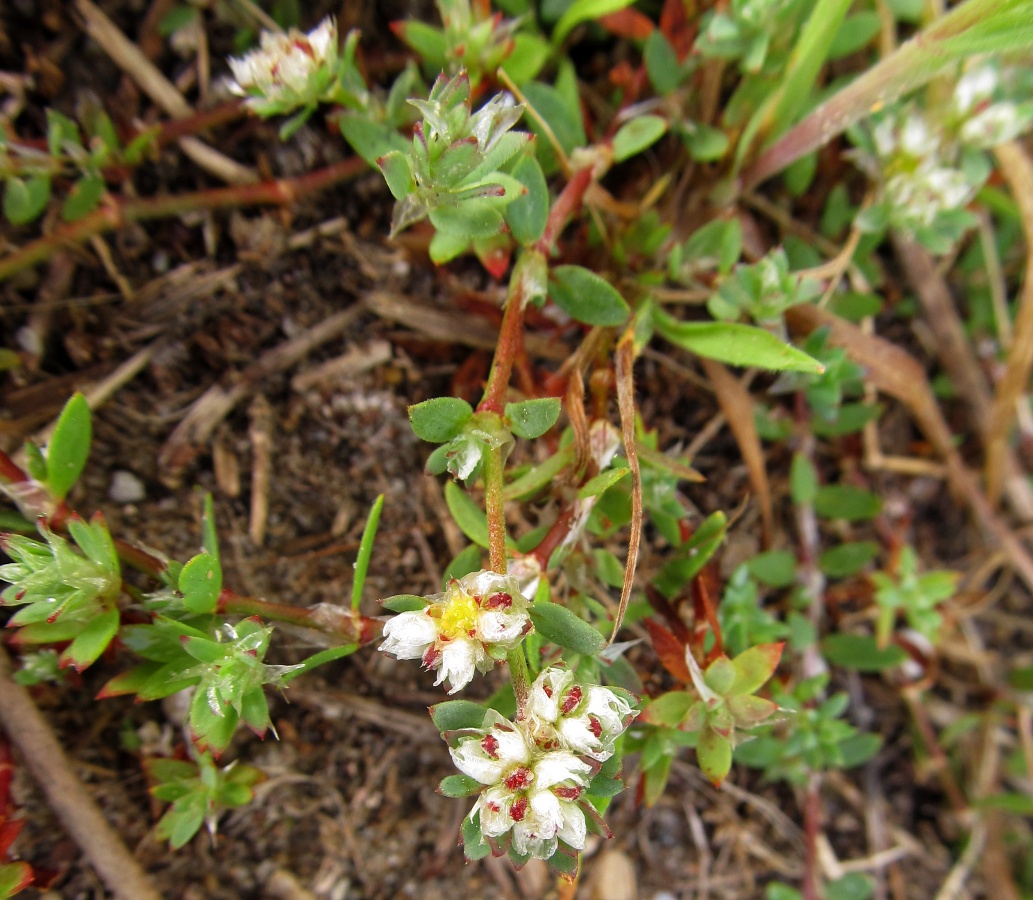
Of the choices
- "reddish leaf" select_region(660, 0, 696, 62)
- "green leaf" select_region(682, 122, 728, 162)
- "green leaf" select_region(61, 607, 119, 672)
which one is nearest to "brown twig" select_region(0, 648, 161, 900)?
"green leaf" select_region(61, 607, 119, 672)

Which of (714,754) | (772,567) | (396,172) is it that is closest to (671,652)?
(714,754)

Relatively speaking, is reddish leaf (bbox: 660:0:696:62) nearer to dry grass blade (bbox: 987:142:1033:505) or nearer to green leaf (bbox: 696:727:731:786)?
dry grass blade (bbox: 987:142:1033:505)

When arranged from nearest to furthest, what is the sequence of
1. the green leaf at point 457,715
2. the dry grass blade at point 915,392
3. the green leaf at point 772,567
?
the green leaf at point 457,715
the dry grass blade at point 915,392
the green leaf at point 772,567

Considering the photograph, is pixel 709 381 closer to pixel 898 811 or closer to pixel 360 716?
pixel 360 716

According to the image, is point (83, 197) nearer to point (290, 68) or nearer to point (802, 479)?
point (290, 68)

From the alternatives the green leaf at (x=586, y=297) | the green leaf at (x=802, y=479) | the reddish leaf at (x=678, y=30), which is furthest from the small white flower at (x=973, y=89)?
the green leaf at (x=586, y=297)

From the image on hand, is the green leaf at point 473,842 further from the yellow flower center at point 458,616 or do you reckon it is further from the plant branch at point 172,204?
the plant branch at point 172,204
